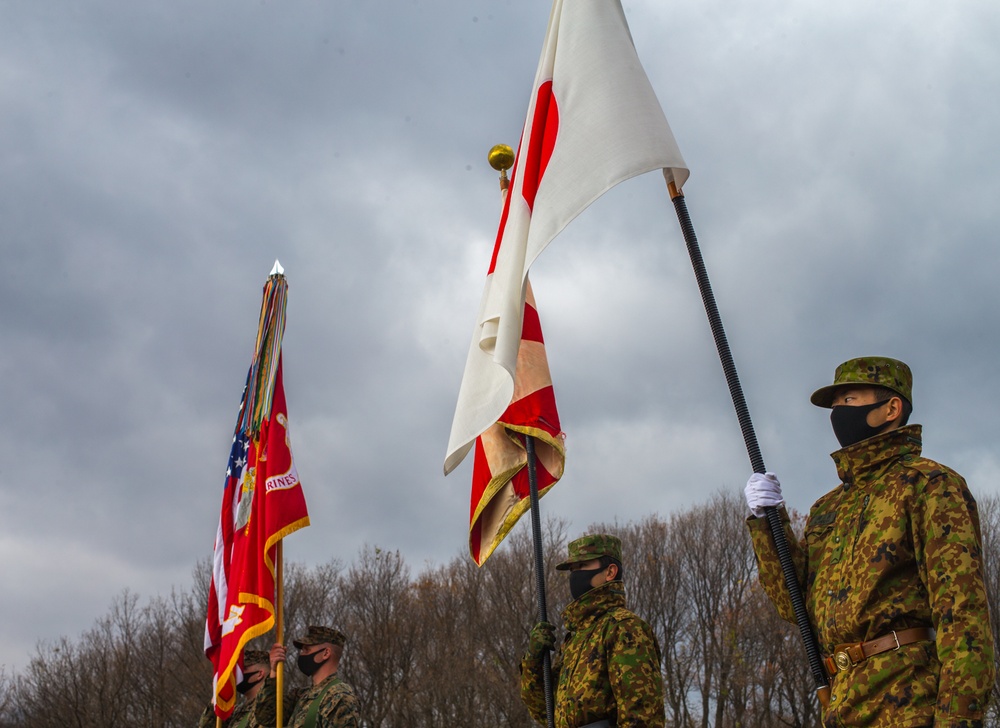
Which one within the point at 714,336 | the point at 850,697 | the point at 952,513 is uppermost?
the point at 714,336

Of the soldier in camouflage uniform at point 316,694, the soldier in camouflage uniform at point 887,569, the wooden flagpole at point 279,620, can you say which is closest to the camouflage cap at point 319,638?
the soldier in camouflage uniform at point 316,694

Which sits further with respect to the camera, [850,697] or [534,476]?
[534,476]

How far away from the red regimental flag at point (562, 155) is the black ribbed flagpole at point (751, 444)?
19.3 inches

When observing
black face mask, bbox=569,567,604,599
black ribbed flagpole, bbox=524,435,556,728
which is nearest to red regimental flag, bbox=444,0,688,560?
black ribbed flagpole, bbox=524,435,556,728

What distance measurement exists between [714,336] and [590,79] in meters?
1.81

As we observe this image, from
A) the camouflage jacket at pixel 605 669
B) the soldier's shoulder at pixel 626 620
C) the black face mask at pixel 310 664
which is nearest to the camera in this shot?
the camouflage jacket at pixel 605 669

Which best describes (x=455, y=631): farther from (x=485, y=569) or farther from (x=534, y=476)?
(x=534, y=476)

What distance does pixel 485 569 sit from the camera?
33.5m

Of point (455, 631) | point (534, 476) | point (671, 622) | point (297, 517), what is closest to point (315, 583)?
point (455, 631)

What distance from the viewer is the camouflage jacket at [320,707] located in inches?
289

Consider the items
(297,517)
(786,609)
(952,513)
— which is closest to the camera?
(952,513)

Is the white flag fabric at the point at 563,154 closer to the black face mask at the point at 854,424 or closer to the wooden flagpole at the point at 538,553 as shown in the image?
the wooden flagpole at the point at 538,553

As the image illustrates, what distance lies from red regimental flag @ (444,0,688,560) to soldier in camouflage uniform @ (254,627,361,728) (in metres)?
2.44

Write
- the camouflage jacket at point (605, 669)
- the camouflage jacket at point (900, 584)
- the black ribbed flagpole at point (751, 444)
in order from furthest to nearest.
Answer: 1. the camouflage jacket at point (605, 669)
2. the black ribbed flagpole at point (751, 444)
3. the camouflage jacket at point (900, 584)
